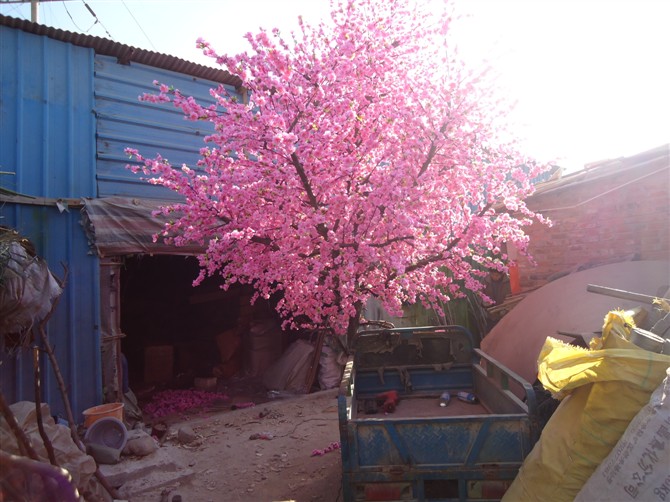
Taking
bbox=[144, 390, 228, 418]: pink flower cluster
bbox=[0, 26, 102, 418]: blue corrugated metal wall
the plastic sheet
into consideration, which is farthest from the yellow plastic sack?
bbox=[144, 390, 228, 418]: pink flower cluster

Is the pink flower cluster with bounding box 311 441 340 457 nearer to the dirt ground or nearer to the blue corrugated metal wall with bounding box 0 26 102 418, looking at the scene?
the dirt ground

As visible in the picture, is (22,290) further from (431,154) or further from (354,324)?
(431,154)

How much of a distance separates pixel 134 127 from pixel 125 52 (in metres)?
1.10

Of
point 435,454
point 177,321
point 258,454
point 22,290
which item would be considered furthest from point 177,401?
point 435,454

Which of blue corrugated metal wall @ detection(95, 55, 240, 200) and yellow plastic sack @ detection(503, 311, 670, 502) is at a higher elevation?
blue corrugated metal wall @ detection(95, 55, 240, 200)

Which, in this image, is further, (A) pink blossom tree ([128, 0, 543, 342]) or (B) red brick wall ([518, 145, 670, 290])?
(B) red brick wall ([518, 145, 670, 290])

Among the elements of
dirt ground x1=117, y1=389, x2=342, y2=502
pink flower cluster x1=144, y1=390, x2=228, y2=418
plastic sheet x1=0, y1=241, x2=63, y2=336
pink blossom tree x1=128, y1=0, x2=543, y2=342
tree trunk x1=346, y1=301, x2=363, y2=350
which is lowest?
pink flower cluster x1=144, y1=390, x2=228, y2=418

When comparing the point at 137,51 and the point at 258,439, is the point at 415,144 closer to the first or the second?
the point at 258,439

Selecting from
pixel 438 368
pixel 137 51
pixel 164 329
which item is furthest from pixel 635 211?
pixel 164 329

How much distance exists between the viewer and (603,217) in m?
6.92

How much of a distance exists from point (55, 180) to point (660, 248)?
313 inches

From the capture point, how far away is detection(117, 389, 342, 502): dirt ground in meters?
4.89

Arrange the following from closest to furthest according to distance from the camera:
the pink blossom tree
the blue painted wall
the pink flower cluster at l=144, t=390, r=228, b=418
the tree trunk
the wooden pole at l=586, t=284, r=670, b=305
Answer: the wooden pole at l=586, t=284, r=670, b=305 < the pink blossom tree < the tree trunk < the blue painted wall < the pink flower cluster at l=144, t=390, r=228, b=418

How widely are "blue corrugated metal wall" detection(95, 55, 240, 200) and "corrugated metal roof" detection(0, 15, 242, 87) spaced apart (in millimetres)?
98
